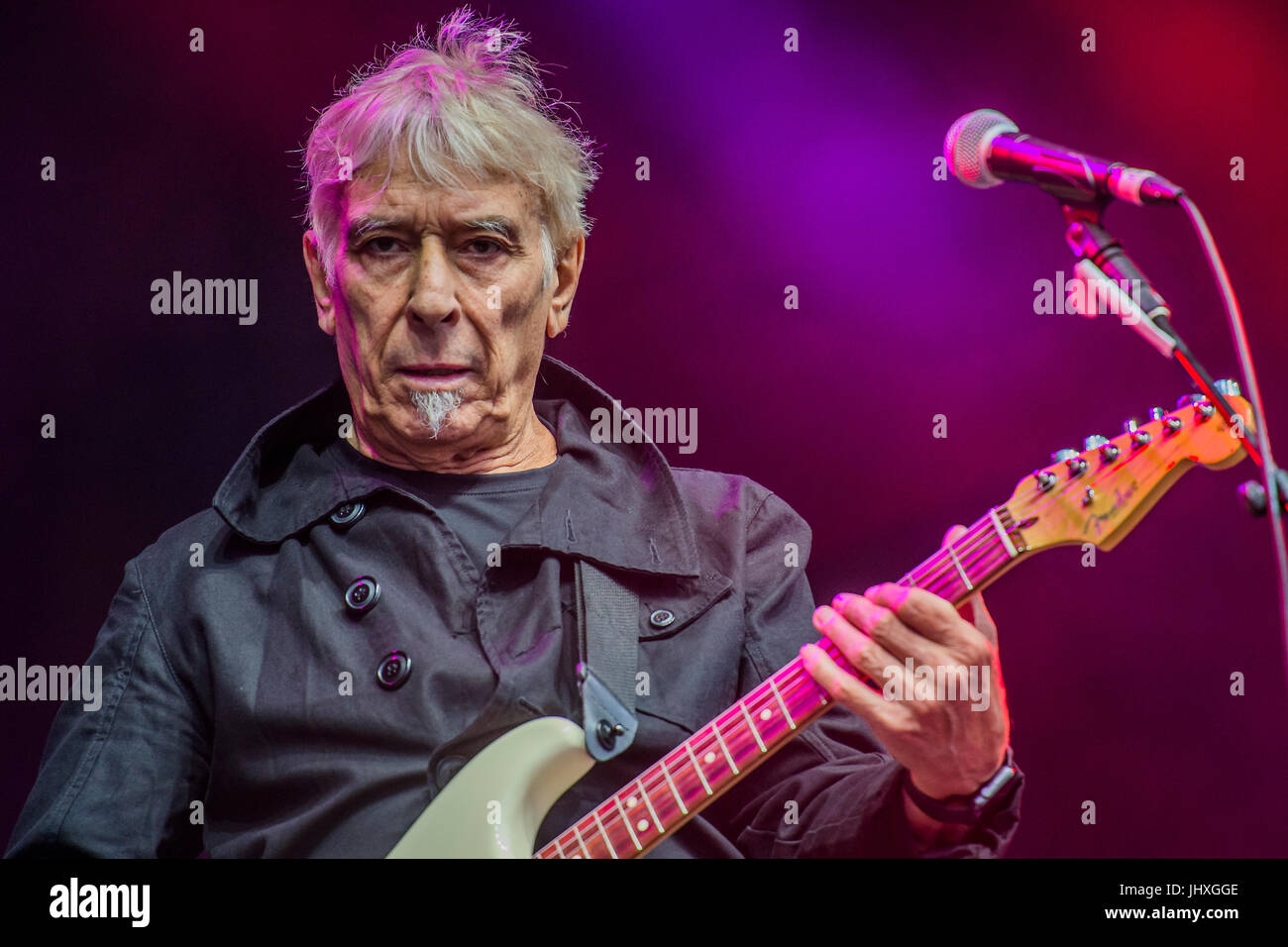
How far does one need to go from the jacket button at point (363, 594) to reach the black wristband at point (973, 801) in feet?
3.06

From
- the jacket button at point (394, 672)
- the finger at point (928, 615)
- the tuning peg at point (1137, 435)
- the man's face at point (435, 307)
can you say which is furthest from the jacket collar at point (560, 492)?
the tuning peg at point (1137, 435)

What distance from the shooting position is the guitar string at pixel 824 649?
5.51 feet

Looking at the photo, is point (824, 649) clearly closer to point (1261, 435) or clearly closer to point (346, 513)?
point (1261, 435)

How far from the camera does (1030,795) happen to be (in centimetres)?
225

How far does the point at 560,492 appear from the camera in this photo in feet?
6.96

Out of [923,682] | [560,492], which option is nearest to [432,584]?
[560,492]

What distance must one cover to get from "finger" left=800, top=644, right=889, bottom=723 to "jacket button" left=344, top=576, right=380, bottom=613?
2.43ft

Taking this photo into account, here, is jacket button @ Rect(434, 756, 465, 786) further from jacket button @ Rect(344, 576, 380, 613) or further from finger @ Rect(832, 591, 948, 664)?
finger @ Rect(832, 591, 948, 664)

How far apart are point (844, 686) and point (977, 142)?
0.77 m

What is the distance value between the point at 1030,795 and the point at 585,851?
36.5 inches

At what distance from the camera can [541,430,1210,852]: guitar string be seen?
1.68 meters

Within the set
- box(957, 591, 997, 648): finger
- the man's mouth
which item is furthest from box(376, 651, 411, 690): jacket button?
box(957, 591, 997, 648): finger
